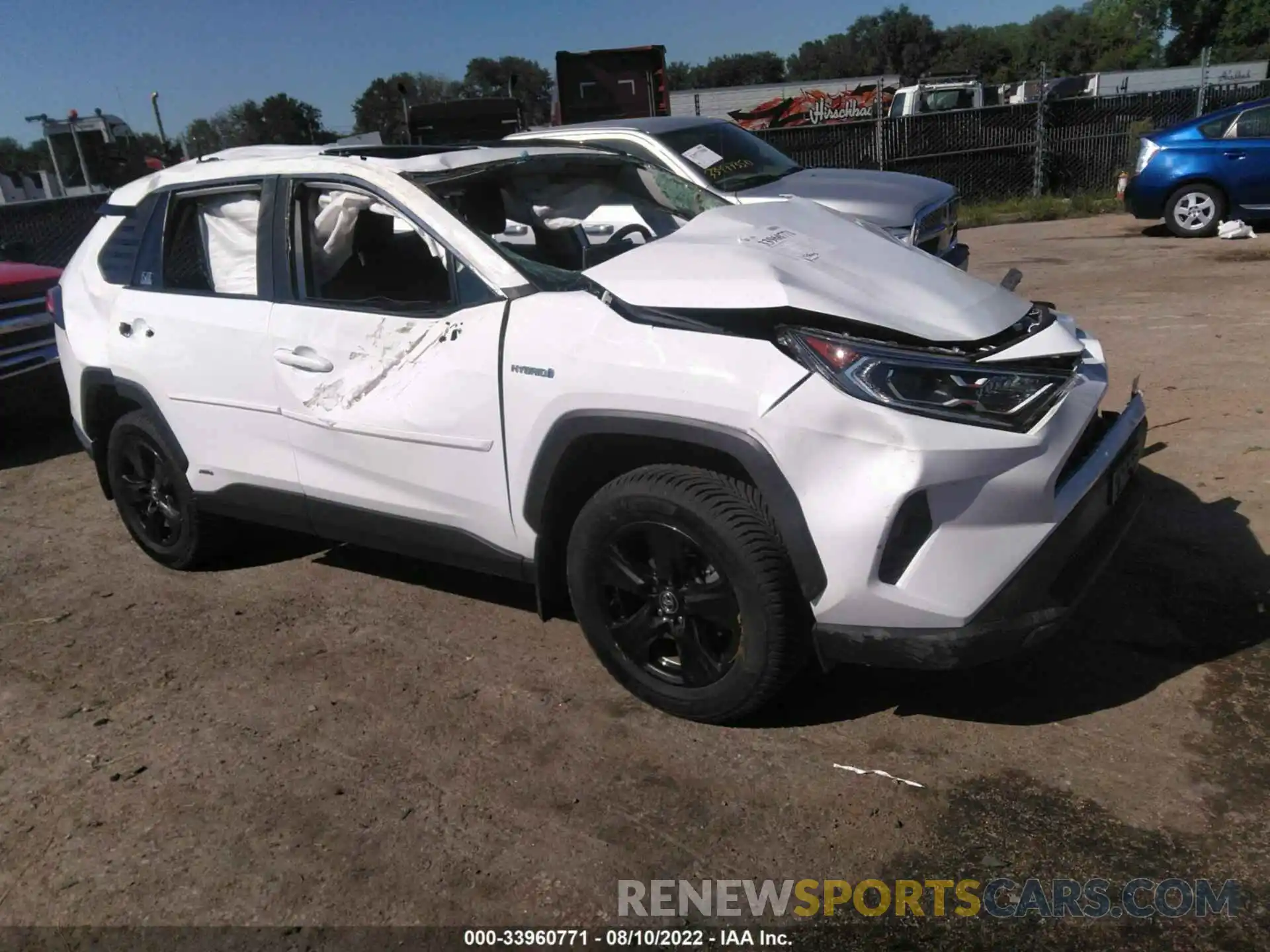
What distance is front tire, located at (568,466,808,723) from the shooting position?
9.77 feet

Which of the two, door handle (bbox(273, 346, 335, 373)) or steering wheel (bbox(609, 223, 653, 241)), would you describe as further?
steering wheel (bbox(609, 223, 653, 241))

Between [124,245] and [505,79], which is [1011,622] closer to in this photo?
[124,245]

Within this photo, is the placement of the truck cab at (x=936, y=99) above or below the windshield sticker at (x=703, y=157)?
below

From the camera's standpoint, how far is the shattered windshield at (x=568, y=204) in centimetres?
394

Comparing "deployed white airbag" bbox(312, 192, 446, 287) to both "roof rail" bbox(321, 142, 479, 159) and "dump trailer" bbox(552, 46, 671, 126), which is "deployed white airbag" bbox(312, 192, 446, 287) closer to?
"roof rail" bbox(321, 142, 479, 159)

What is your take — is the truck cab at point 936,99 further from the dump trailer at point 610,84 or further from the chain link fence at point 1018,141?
the dump trailer at point 610,84

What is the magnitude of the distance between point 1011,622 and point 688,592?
91cm

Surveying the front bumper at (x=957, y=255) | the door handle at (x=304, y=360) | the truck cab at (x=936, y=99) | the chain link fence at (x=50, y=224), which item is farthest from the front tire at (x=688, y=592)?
the truck cab at (x=936, y=99)

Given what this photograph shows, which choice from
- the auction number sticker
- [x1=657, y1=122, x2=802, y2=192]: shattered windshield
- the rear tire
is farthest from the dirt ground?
A: [x1=657, y1=122, x2=802, y2=192]: shattered windshield

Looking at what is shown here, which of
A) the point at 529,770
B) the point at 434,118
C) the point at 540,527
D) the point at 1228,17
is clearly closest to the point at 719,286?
the point at 540,527

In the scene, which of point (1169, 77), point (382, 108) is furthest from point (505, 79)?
point (1169, 77)

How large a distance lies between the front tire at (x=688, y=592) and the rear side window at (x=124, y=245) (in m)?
2.60

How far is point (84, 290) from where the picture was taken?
480 cm

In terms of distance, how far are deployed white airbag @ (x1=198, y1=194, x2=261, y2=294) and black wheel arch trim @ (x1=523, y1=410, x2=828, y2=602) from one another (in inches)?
65.9
